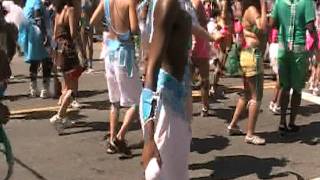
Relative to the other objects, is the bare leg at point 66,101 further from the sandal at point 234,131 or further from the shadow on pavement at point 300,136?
the shadow on pavement at point 300,136

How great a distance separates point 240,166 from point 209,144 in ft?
3.08

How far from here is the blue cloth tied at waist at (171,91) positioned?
14.6 ft

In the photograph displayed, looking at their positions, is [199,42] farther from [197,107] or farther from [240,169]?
[240,169]

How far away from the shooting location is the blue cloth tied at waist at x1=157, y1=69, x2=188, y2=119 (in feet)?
14.6

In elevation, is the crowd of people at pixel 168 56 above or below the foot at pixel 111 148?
above

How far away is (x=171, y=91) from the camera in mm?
4477

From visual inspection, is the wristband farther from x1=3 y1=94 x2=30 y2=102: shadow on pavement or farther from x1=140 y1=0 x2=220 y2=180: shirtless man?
x1=3 y1=94 x2=30 y2=102: shadow on pavement

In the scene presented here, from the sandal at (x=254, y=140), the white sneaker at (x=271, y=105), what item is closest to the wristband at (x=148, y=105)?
the sandal at (x=254, y=140)

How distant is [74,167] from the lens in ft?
23.6

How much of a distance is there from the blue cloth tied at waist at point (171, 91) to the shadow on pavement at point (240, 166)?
2.37 metres

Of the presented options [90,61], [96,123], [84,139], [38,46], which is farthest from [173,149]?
[90,61]

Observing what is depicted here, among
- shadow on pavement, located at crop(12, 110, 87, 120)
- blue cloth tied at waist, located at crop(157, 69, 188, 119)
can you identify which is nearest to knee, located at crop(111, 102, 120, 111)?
shadow on pavement, located at crop(12, 110, 87, 120)

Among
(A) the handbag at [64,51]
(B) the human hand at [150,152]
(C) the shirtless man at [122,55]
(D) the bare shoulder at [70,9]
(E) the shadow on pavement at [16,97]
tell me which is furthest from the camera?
(E) the shadow on pavement at [16,97]

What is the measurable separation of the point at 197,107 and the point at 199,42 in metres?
1.44
